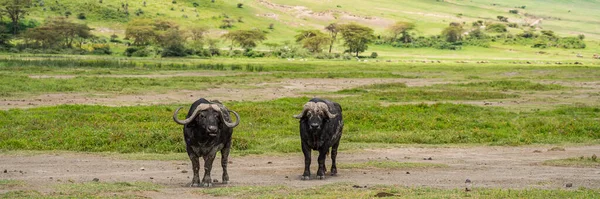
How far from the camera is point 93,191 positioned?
1238 centimetres

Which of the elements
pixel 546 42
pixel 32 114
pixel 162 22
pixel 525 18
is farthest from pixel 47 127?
pixel 525 18

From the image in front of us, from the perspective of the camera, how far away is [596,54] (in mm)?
110688

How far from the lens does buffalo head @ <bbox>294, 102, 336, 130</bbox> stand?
14277 mm

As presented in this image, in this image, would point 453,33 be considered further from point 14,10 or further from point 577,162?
point 577,162

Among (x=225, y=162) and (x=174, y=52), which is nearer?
(x=225, y=162)

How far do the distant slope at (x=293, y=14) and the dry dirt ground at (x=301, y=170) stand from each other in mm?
92629

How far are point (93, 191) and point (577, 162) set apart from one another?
1029 centimetres

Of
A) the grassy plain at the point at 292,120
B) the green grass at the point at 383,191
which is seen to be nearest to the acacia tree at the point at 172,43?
the grassy plain at the point at 292,120

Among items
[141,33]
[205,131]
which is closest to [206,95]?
[205,131]

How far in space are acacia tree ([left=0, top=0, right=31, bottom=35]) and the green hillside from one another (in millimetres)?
7541

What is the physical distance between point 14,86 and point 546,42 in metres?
102

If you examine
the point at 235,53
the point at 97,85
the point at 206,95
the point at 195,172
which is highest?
the point at 195,172

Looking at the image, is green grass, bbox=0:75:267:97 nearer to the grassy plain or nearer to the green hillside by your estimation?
the grassy plain

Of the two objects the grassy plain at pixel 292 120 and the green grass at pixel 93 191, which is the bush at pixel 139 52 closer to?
the grassy plain at pixel 292 120
